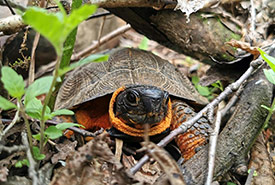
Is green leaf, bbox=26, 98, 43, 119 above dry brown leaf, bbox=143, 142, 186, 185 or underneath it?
above

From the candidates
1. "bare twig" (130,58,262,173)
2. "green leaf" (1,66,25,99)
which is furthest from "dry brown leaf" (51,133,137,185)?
"green leaf" (1,66,25,99)

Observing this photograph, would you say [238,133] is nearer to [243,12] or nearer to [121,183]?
[121,183]

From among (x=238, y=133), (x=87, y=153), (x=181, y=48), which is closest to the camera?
(x=87, y=153)

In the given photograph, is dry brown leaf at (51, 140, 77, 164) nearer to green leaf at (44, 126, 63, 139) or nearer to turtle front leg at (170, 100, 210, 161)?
green leaf at (44, 126, 63, 139)

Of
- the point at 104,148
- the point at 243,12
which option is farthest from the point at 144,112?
the point at 243,12

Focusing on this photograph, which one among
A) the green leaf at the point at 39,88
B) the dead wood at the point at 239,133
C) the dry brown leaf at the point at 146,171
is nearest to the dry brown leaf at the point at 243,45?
the dead wood at the point at 239,133

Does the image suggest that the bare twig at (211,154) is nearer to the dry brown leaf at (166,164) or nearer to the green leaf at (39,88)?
the dry brown leaf at (166,164)

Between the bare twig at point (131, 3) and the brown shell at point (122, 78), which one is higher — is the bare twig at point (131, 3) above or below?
above
